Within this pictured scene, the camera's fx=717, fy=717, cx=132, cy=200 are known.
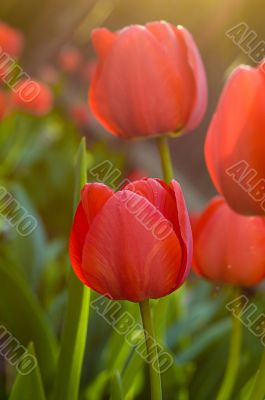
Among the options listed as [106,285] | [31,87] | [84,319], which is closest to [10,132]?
[31,87]

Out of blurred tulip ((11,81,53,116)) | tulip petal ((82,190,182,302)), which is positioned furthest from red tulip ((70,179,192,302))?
blurred tulip ((11,81,53,116))

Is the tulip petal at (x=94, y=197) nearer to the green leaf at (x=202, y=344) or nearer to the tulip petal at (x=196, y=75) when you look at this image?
the tulip petal at (x=196, y=75)

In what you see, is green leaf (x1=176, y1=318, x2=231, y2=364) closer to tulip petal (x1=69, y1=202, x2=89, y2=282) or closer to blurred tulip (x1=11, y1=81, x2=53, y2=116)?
tulip petal (x1=69, y1=202, x2=89, y2=282)

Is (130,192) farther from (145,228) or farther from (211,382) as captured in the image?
(211,382)

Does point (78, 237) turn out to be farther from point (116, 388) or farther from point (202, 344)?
point (202, 344)

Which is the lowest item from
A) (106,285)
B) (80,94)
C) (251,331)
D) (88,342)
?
(80,94)

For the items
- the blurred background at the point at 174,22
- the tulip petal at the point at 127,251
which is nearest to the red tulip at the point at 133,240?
the tulip petal at the point at 127,251

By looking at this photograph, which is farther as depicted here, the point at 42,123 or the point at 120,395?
the point at 42,123
